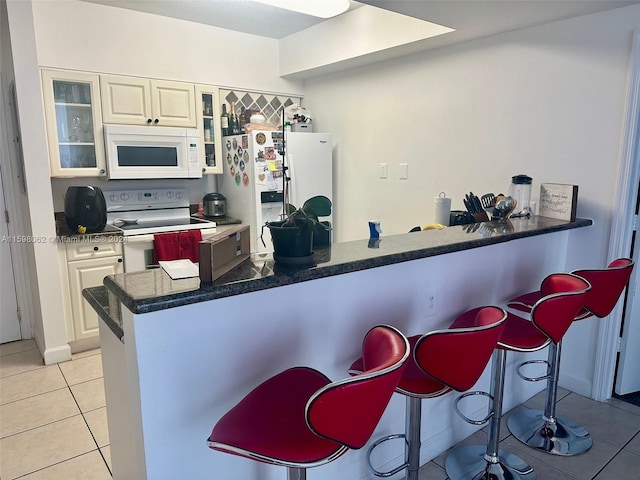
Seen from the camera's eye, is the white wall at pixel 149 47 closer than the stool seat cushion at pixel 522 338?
No

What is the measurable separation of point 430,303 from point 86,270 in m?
2.61

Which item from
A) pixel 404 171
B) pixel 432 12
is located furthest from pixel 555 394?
pixel 432 12

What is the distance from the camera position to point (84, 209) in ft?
10.9

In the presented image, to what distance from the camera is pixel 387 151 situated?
12.4 feet

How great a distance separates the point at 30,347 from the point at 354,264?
3.24 meters

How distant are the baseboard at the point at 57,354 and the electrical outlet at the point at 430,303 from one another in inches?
106

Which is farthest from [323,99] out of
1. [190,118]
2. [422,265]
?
[422,265]

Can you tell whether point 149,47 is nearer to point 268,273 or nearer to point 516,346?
point 268,273

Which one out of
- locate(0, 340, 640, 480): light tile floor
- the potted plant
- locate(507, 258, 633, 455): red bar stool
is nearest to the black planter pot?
the potted plant

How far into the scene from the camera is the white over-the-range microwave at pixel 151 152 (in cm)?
349

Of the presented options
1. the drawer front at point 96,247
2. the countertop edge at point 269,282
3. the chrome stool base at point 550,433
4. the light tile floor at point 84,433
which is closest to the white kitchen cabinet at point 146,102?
the drawer front at point 96,247

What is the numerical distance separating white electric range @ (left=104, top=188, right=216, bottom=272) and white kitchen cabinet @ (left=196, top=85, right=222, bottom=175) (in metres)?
0.39

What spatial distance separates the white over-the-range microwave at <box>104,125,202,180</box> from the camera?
137 inches

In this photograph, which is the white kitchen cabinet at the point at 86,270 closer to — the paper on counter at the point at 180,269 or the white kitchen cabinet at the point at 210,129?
the white kitchen cabinet at the point at 210,129
